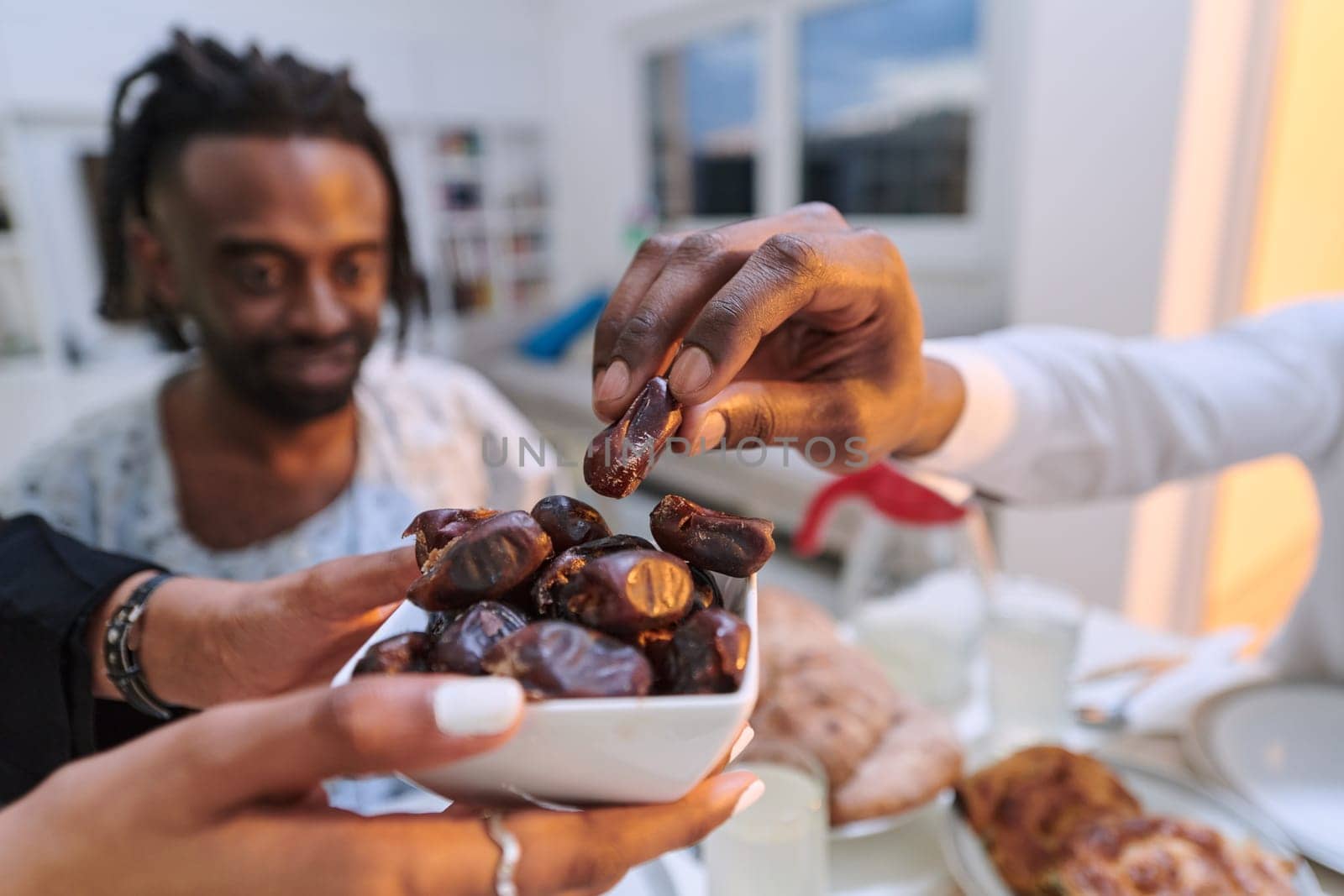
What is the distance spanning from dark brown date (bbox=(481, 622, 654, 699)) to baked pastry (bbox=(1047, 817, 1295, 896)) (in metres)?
0.42

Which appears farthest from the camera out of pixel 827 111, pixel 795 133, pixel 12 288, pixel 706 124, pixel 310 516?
pixel 706 124

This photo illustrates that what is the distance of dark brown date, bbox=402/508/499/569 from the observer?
410 mm

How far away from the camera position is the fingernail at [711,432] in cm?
49

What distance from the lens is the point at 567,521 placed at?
16.7 inches

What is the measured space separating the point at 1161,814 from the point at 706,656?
1.77 ft

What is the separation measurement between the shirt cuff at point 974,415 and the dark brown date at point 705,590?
386 millimetres

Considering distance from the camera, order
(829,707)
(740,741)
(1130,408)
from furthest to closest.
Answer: (1130,408), (829,707), (740,741)

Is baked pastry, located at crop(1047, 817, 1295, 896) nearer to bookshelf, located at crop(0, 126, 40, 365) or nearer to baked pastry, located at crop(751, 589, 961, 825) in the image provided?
baked pastry, located at crop(751, 589, 961, 825)

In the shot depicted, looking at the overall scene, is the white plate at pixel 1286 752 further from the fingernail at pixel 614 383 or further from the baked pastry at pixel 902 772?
the fingernail at pixel 614 383

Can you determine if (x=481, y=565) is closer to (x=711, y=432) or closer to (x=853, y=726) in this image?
(x=711, y=432)

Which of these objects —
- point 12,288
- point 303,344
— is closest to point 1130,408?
point 303,344

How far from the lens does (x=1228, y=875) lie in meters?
0.56

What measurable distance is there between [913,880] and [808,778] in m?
0.13

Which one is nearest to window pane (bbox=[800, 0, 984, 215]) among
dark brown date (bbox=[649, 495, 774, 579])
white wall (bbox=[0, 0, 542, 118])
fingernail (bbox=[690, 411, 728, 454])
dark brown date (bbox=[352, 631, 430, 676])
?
white wall (bbox=[0, 0, 542, 118])
